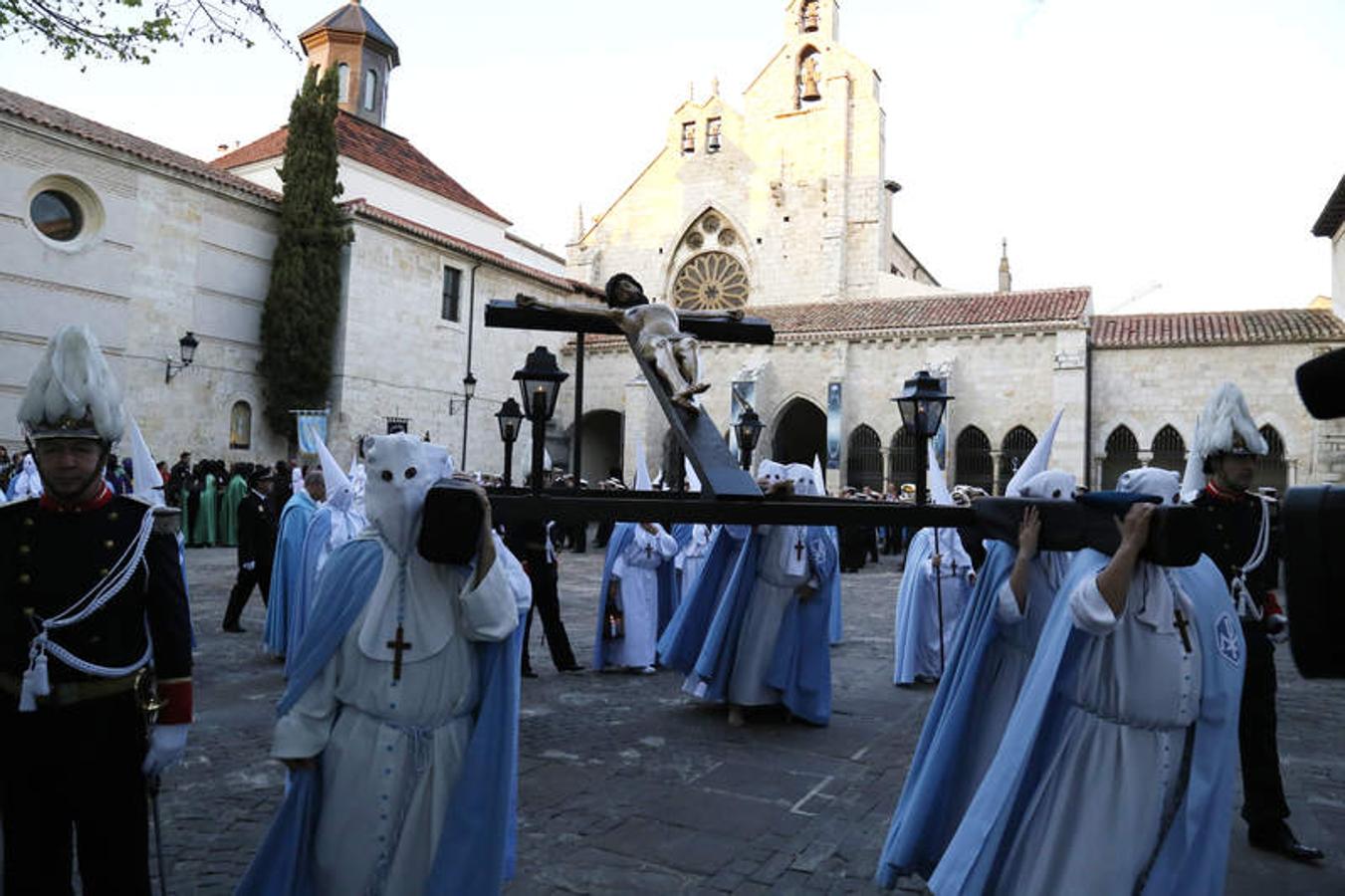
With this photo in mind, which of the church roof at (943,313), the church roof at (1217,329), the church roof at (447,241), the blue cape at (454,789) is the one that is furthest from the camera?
the church roof at (943,313)

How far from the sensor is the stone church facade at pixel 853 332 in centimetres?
2264

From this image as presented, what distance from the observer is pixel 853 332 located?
26.3 meters

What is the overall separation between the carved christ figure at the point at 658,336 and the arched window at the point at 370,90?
35162mm

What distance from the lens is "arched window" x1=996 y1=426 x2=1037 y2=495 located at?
24531 millimetres

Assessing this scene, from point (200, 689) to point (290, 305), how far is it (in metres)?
17.5

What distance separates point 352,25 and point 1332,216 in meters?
33.5

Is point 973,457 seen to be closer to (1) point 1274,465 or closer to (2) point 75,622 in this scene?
(1) point 1274,465

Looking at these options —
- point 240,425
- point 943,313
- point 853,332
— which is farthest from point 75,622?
point 943,313

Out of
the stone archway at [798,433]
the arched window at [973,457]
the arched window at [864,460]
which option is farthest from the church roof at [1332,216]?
the stone archway at [798,433]

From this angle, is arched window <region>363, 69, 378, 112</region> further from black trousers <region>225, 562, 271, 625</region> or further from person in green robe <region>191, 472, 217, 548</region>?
black trousers <region>225, 562, 271, 625</region>

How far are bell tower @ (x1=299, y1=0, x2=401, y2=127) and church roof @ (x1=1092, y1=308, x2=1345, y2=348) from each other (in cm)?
2810

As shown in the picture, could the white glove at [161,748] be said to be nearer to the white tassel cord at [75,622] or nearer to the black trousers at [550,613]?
the white tassel cord at [75,622]

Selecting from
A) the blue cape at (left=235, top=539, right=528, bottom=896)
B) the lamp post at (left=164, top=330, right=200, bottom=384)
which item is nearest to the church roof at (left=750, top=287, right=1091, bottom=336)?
the lamp post at (left=164, top=330, right=200, bottom=384)

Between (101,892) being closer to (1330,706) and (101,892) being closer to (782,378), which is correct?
(1330,706)
